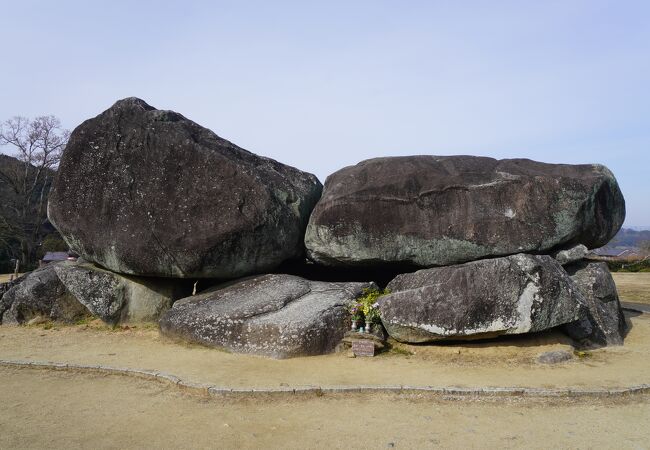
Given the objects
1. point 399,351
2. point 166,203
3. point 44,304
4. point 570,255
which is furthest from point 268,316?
point 570,255

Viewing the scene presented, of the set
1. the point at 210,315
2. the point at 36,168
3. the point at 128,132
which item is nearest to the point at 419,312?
the point at 210,315

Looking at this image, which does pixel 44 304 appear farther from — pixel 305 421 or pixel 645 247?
pixel 645 247

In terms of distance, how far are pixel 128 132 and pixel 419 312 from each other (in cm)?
782

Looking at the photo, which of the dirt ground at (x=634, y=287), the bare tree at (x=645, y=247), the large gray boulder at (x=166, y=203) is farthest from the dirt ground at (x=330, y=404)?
the bare tree at (x=645, y=247)

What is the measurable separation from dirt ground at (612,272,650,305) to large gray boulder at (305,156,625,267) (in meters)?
8.24

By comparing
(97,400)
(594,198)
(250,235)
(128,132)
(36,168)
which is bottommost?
(97,400)

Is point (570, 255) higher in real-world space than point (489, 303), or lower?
higher

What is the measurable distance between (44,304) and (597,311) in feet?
41.9

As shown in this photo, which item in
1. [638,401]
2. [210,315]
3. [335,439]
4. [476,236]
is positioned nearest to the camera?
[335,439]

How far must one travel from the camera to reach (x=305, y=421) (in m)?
6.45

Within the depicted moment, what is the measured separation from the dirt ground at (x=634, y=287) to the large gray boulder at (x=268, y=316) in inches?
517

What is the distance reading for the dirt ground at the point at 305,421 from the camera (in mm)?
5824

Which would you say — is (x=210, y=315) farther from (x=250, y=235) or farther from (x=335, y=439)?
(x=335, y=439)

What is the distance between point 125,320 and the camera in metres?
11.9
